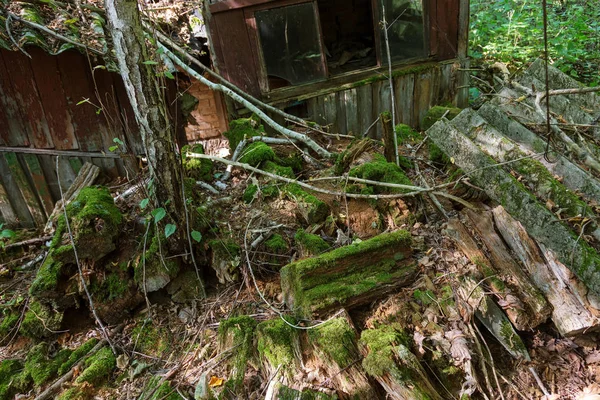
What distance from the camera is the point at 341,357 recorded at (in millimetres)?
2486

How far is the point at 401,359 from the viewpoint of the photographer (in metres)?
2.40

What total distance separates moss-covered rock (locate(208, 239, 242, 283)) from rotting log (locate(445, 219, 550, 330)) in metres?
1.87

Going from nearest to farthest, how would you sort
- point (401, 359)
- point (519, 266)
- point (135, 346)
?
point (401, 359) < point (519, 266) < point (135, 346)

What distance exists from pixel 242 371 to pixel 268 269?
37.7 inches

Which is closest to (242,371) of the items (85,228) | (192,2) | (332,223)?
(332,223)

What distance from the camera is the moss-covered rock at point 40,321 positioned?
10.6 feet

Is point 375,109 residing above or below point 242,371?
above

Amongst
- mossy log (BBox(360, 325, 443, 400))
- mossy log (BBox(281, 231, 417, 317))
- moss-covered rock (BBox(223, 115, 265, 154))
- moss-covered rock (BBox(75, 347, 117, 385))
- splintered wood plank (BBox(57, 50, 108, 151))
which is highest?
splintered wood plank (BBox(57, 50, 108, 151))

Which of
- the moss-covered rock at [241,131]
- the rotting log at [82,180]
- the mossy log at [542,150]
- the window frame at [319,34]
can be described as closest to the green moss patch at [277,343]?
the mossy log at [542,150]

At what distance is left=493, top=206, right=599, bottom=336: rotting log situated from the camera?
8.46ft

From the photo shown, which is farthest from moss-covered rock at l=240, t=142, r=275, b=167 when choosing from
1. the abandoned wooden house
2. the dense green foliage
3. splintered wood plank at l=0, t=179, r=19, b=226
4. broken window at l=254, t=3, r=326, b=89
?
the dense green foliage

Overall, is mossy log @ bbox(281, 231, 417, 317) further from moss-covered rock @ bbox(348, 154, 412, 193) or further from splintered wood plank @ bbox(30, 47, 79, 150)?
splintered wood plank @ bbox(30, 47, 79, 150)

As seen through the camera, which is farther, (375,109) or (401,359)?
A: (375,109)

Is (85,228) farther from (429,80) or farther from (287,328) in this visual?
(429,80)
